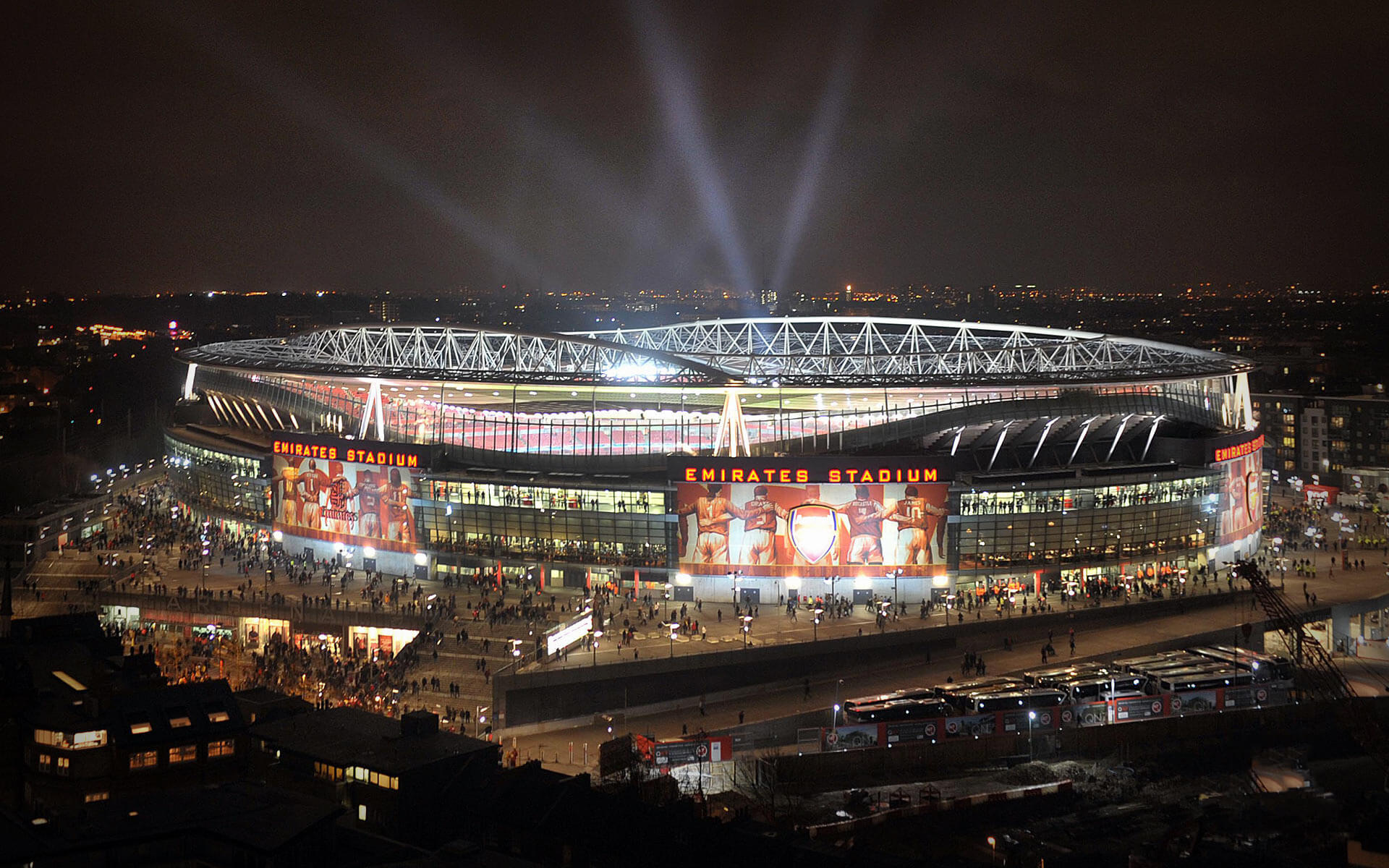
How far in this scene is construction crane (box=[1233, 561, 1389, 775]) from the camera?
4519 centimetres

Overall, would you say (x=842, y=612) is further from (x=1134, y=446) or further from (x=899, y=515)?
(x=1134, y=446)

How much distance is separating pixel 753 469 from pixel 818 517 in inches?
141

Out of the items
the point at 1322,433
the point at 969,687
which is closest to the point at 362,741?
the point at 969,687

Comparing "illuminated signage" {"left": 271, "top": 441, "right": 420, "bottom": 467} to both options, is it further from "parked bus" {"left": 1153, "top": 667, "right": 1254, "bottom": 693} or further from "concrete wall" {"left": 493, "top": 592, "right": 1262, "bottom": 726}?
"parked bus" {"left": 1153, "top": 667, "right": 1254, "bottom": 693}

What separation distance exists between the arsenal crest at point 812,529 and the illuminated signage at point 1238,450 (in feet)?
68.0

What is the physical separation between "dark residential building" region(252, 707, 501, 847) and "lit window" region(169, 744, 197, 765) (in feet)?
5.09

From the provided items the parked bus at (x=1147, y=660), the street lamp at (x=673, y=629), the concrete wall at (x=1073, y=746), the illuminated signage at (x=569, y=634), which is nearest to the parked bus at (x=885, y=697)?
the concrete wall at (x=1073, y=746)

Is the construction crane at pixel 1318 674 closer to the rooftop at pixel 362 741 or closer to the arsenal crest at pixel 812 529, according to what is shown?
the arsenal crest at pixel 812 529

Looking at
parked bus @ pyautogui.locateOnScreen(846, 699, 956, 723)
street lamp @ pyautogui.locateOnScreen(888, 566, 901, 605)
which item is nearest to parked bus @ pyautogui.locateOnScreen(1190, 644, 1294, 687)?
parked bus @ pyautogui.locateOnScreen(846, 699, 956, 723)

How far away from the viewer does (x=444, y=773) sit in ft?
109

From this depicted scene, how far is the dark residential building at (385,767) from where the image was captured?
107 feet

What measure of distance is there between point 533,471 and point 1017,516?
74.9 feet

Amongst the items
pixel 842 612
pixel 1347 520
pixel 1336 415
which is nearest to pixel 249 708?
pixel 842 612

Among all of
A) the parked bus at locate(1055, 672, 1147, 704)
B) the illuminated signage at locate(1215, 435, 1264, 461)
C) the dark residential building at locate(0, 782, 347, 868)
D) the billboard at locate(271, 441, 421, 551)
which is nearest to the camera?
the dark residential building at locate(0, 782, 347, 868)
